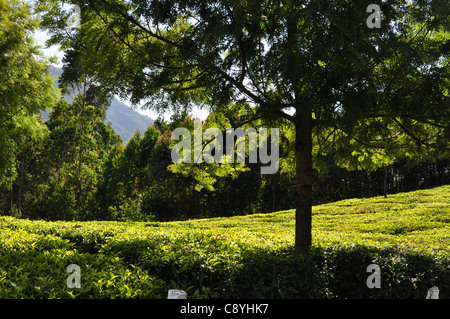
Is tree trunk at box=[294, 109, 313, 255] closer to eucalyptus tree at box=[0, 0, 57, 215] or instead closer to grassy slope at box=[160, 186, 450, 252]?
grassy slope at box=[160, 186, 450, 252]

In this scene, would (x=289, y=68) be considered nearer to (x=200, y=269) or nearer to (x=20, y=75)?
(x=200, y=269)

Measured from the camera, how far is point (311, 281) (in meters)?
4.25

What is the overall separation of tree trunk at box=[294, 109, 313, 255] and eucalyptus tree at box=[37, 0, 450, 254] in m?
0.02

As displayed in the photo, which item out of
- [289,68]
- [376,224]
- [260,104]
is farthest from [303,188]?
[376,224]

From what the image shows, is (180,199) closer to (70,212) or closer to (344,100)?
(70,212)

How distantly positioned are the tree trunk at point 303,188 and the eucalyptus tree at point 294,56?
0.05 ft

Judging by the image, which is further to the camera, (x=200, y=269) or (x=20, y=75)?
(x=20, y=75)

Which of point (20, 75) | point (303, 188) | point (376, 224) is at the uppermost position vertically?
point (20, 75)

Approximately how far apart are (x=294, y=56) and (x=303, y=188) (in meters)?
2.48

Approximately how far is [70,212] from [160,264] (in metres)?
21.4

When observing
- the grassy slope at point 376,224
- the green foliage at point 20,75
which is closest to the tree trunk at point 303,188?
the grassy slope at point 376,224

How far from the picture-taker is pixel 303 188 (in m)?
5.62

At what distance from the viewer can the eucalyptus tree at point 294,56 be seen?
396 cm

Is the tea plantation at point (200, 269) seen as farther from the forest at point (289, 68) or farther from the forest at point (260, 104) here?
the forest at point (289, 68)
